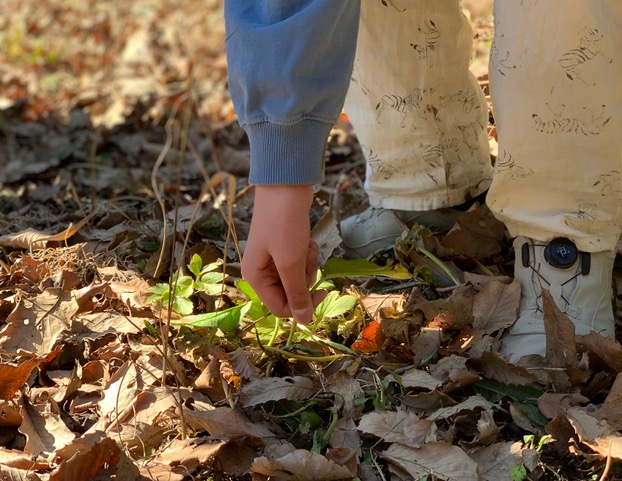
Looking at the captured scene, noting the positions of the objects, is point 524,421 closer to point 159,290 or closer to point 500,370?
point 500,370

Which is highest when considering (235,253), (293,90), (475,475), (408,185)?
(293,90)

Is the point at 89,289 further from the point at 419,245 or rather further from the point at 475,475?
the point at 475,475

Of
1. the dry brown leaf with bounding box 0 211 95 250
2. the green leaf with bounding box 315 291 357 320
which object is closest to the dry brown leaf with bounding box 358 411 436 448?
the green leaf with bounding box 315 291 357 320

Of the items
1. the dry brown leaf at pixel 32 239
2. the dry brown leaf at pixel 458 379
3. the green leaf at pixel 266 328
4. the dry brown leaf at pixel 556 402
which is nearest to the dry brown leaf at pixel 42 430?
the green leaf at pixel 266 328

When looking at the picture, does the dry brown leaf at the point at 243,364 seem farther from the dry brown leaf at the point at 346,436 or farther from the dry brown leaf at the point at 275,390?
the dry brown leaf at the point at 346,436

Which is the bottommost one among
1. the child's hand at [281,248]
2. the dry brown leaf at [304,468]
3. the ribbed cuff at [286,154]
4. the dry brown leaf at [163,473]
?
the dry brown leaf at [163,473]

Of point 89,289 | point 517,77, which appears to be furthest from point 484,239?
point 89,289

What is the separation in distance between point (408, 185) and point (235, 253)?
39 cm

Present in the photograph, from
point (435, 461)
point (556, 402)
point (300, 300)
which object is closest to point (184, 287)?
point (300, 300)

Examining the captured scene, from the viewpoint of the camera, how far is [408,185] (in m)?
1.62

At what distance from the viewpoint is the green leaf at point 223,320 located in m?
1.28

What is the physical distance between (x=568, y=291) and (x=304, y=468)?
0.59 m

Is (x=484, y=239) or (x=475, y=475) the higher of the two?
(x=484, y=239)

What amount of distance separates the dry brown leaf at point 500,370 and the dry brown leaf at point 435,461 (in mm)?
192
